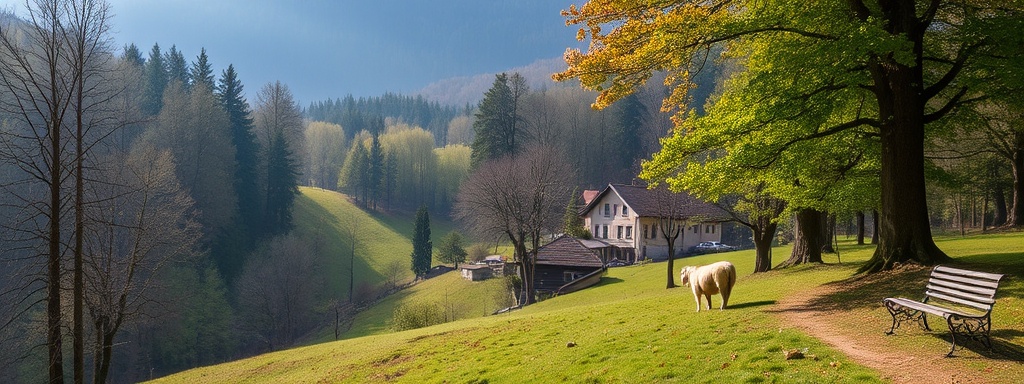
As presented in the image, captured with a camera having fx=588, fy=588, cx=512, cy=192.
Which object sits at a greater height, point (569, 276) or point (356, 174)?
point (356, 174)

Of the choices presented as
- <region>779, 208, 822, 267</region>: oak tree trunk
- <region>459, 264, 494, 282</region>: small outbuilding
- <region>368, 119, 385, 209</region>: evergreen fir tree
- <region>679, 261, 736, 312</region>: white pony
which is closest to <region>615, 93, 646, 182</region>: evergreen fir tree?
<region>459, 264, 494, 282</region>: small outbuilding

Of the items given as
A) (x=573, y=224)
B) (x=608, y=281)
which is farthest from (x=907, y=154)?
(x=573, y=224)

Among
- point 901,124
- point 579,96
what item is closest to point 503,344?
point 901,124

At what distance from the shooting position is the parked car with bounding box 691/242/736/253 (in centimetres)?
5966

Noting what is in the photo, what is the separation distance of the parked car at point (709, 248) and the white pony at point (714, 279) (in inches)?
1899

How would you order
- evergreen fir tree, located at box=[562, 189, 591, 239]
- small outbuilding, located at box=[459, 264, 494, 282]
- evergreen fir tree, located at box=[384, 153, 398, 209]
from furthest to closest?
evergreen fir tree, located at box=[384, 153, 398, 209] → evergreen fir tree, located at box=[562, 189, 591, 239] → small outbuilding, located at box=[459, 264, 494, 282]

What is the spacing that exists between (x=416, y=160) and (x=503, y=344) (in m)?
104

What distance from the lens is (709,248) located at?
198 feet

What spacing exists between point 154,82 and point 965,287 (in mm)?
87098

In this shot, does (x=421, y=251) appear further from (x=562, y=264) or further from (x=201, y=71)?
(x=201, y=71)

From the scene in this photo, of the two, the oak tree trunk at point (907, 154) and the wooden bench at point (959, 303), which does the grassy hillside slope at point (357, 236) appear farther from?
the wooden bench at point (959, 303)

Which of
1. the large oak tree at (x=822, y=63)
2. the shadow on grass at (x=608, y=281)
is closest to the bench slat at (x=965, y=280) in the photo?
the large oak tree at (x=822, y=63)

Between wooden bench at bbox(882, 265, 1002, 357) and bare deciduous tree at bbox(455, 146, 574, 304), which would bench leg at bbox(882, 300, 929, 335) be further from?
bare deciduous tree at bbox(455, 146, 574, 304)

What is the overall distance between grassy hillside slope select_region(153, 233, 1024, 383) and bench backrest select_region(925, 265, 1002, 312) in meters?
0.65
